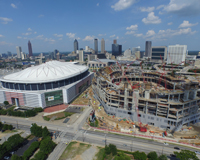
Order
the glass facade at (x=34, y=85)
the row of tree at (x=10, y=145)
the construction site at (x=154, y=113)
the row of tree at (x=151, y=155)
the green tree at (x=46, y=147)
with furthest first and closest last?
the glass facade at (x=34, y=85), the construction site at (x=154, y=113), the green tree at (x=46, y=147), the row of tree at (x=10, y=145), the row of tree at (x=151, y=155)

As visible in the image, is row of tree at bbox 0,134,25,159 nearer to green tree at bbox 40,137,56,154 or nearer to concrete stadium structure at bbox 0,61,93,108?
green tree at bbox 40,137,56,154

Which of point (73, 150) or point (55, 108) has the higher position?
point (55, 108)

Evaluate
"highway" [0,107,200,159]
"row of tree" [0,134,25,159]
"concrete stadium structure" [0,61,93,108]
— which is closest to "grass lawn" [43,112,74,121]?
"highway" [0,107,200,159]

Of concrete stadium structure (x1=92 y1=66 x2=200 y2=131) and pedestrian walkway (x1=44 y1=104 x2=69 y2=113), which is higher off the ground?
concrete stadium structure (x1=92 y1=66 x2=200 y2=131)

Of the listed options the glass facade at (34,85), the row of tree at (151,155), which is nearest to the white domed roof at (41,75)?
Result: the glass facade at (34,85)

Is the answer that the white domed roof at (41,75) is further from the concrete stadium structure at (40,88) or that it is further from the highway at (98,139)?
the highway at (98,139)

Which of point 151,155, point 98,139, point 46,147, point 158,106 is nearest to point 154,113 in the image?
point 158,106

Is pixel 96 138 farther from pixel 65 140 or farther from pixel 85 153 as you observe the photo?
pixel 65 140

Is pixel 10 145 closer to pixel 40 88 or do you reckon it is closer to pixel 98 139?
pixel 98 139
